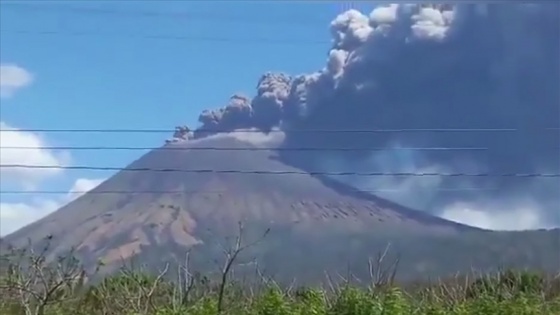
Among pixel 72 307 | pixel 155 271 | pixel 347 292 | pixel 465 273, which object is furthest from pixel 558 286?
pixel 72 307

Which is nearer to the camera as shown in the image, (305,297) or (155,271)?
(305,297)

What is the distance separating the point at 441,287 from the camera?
1568 centimetres

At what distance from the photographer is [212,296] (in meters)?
13.3

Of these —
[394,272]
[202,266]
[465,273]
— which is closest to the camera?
[394,272]

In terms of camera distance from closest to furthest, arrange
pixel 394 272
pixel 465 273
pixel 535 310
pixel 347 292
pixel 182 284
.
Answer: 1. pixel 347 292
2. pixel 535 310
3. pixel 182 284
4. pixel 394 272
5. pixel 465 273

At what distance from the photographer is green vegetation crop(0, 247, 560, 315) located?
1173 centimetres

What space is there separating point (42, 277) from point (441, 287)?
6.68 meters

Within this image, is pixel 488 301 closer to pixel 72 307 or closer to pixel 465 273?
pixel 465 273

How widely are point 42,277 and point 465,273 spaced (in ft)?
26.4

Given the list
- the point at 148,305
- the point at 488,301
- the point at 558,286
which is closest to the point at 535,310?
the point at 488,301

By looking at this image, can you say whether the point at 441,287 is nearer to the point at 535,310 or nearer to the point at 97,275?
the point at 535,310

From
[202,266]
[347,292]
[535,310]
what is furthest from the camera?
[202,266]

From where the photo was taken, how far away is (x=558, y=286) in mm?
16531

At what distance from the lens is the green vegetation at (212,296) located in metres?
11.7
